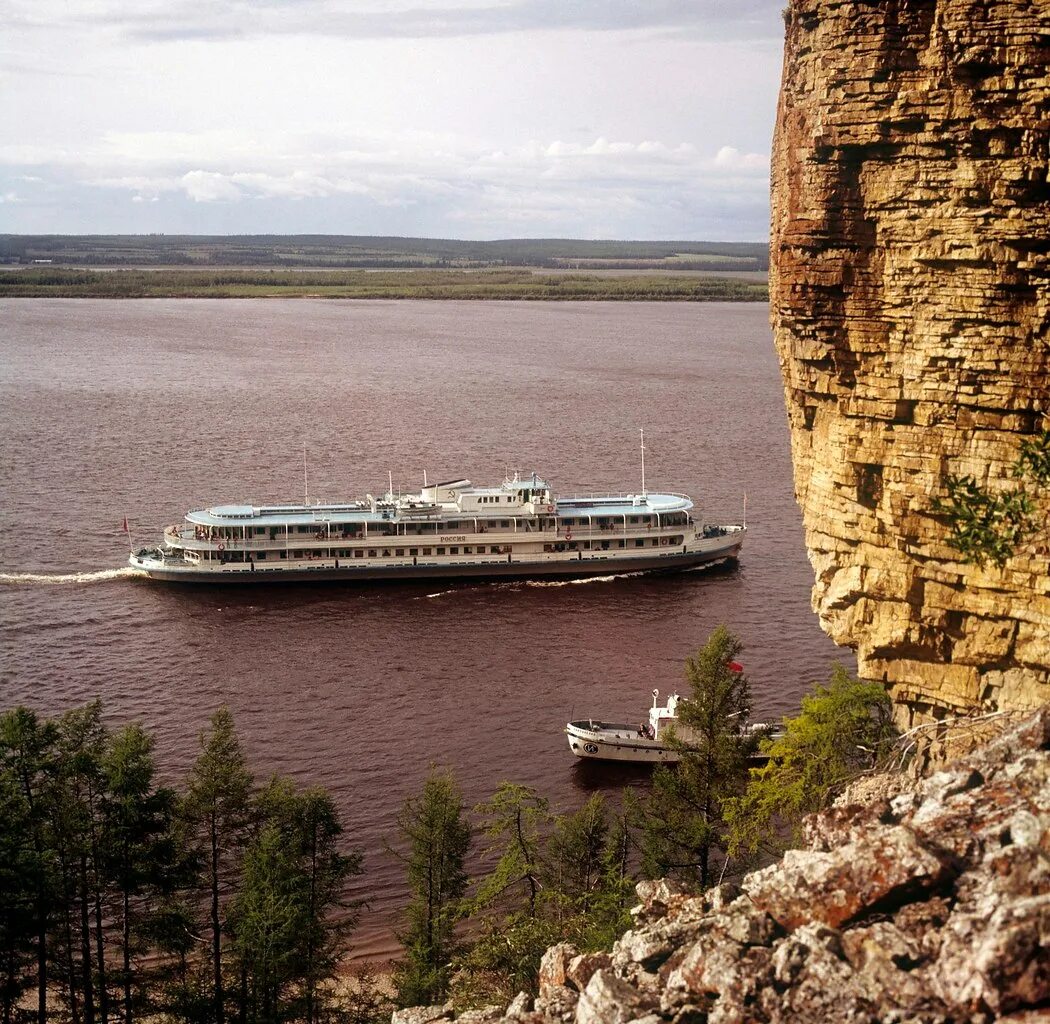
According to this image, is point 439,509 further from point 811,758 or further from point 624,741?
point 811,758

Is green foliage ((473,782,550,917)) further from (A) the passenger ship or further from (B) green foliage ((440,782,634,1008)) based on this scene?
(A) the passenger ship

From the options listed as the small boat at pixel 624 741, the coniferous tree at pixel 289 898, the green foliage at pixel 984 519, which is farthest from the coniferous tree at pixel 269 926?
the small boat at pixel 624 741

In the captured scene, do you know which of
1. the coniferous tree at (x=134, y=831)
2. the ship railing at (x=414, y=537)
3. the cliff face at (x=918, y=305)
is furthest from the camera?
the ship railing at (x=414, y=537)

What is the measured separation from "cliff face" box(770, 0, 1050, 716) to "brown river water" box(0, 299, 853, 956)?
70.0ft

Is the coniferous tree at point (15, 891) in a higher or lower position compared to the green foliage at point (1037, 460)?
lower

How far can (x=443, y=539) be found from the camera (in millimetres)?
71188

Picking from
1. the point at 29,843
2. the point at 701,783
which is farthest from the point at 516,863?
the point at 29,843

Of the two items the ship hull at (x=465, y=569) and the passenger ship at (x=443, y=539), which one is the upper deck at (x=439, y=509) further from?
the ship hull at (x=465, y=569)

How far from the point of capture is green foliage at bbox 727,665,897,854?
26.2 metres

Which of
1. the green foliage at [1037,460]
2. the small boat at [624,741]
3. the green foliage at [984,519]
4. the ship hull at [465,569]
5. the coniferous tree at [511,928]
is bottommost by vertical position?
the small boat at [624,741]

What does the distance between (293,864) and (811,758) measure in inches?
473

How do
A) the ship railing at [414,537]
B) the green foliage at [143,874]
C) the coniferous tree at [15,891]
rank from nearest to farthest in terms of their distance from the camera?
the coniferous tree at [15,891] → the green foliage at [143,874] → the ship railing at [414,537]

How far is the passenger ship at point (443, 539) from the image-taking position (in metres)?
70.1

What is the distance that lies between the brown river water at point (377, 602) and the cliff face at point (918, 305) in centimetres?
2135
